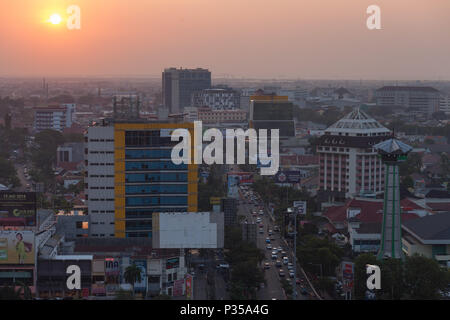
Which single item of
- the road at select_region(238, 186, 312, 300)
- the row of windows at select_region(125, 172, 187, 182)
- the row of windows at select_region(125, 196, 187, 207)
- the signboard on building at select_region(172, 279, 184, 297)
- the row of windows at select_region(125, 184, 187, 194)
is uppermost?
the row of windows at select_region(125, 172, 187, 182)

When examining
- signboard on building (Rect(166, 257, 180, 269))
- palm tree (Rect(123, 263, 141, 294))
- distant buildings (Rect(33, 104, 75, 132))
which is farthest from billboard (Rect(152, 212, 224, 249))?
distant buildings (Rect(33, 104, 75, 132))

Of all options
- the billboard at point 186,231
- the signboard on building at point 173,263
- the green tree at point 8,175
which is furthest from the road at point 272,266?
the green tree at point 8,175

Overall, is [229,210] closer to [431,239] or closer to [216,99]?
[431,239]

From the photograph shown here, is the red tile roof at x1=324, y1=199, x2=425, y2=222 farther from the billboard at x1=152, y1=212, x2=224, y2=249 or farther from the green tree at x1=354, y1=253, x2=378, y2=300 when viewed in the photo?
the billboard at x1=152, y1=212, x2=224, y2=249

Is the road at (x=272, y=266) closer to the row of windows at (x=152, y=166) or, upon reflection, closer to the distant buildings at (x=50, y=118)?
the row of windows at (x=152, y=166)

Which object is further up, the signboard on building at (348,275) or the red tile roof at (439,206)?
the signboard on building at (348,275)
